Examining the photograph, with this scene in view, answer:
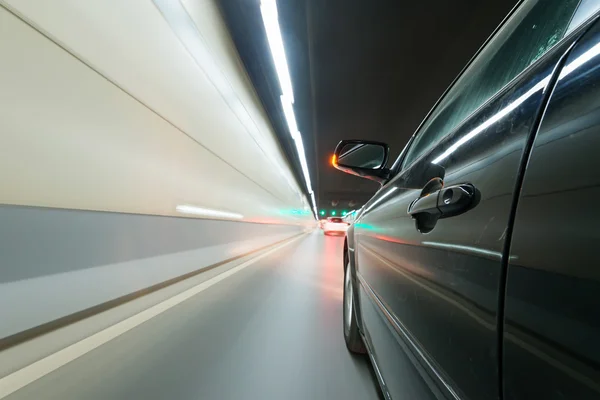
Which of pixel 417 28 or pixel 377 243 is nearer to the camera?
pixel 377 243

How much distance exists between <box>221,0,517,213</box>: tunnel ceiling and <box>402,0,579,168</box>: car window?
314 centimetres

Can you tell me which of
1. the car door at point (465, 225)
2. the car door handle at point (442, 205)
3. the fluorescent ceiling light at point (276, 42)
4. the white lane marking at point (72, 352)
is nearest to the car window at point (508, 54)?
the car door at point (465, 225)

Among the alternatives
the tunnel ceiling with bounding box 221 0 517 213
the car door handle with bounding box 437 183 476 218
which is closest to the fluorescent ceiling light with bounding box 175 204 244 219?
the tunnel ceiling with bounding box 221 0 517 213

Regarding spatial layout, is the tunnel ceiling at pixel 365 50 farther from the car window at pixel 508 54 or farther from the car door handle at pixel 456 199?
the car door handle at pixel 456 199

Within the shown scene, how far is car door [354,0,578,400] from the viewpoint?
1.64ft

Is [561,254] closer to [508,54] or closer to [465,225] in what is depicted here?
[465,225]

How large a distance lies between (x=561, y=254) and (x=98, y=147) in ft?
9.36

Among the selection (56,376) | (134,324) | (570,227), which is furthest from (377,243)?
(134,324)

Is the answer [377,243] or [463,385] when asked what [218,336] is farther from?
[463,385]

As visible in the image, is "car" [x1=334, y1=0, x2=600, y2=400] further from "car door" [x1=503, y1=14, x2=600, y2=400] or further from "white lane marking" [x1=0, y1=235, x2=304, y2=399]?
"white lane marking" [x1=0, y1=235, x2=304, y2=399]

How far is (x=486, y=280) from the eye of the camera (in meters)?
0.50

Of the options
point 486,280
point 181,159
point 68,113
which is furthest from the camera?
point 181,159

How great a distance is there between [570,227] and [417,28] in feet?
14.7

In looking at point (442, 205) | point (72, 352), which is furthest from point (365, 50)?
point (72, 352)
